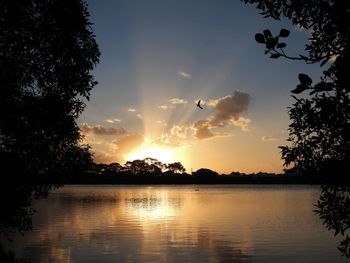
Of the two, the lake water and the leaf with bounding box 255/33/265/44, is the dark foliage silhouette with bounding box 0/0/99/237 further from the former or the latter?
the lake water

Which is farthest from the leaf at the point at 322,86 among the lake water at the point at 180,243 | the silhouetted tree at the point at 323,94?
the lake water at the point at 180,243

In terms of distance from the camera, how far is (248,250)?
51312 mm

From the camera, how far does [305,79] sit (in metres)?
6.96

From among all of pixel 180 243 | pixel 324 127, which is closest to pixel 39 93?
pixel 324 127

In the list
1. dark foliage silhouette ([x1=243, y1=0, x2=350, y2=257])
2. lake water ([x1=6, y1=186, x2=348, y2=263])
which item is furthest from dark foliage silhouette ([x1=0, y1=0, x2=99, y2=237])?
lake water ([x1=6, y1=186, x2=348, y2=263])

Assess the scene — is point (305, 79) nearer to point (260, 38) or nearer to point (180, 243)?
point (260, 38)

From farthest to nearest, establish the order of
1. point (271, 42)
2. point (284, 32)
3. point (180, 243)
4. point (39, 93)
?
point (180, 243)
point (39, 93)
point (271, 42)
point (284, 32)

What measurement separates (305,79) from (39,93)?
1628 cm

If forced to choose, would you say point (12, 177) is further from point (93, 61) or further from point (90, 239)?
point (90, 239)

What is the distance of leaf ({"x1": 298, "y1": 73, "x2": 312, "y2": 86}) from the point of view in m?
6.90

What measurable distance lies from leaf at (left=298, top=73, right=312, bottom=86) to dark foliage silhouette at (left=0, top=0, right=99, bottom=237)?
14.6m

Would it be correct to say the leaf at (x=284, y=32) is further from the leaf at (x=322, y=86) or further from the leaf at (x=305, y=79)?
the leaf at (x=322, y=86)

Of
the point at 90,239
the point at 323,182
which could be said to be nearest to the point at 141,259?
the point at 90,239

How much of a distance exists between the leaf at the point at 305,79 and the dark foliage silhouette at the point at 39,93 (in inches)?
574
